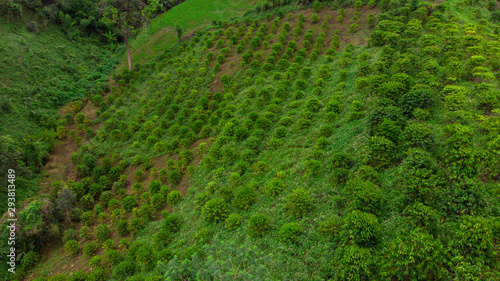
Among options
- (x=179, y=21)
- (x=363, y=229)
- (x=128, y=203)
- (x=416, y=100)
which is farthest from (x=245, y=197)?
(x=179, y=21)

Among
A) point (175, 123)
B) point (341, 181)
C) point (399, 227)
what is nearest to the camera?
point (399, 227)

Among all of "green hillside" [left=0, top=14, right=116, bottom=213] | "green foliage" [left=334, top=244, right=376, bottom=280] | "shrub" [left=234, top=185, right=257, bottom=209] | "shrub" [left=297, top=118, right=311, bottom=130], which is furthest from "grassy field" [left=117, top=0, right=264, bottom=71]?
"green foliage" [left=334, top=244, right=376, bottom=280]

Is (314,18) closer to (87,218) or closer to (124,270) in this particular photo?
(87,218)

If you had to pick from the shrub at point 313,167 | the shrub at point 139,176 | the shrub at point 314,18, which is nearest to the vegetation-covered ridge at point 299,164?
the shrub at point 313,167

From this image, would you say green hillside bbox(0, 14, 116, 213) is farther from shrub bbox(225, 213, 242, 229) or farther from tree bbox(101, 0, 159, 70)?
shrub bbox(225, 213, 242, 229)

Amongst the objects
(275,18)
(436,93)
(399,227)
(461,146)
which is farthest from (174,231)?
(275,18)

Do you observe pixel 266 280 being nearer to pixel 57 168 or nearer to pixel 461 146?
pixel 461 146

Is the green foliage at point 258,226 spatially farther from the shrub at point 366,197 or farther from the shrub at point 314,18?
the shrub at point 314,18
